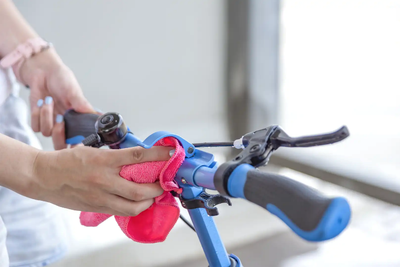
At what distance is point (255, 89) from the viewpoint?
1757mm

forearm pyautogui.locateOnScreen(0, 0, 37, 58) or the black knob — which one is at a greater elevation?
forearm pyautogui.locateOnScreen(0, 0, 37, 58)

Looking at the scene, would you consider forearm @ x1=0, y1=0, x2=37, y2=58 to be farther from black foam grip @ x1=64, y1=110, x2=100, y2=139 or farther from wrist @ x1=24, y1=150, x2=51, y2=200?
wrist @ x1=24, y1=150, x2=51, y2=200

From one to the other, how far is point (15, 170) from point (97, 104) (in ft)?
3.28

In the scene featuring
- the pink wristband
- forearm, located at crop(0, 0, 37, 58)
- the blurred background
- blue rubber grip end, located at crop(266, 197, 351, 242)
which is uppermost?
forearm, located at crop(0, 0, 37, 58)

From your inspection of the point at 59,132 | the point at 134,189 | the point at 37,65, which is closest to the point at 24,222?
the point at 59,132

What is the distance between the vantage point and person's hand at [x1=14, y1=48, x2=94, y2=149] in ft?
2.34

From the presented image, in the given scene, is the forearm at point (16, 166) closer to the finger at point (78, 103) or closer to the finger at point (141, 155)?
the finger at point (141, 155)

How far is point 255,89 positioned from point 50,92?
1157mm

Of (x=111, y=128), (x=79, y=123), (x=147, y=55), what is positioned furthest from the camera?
(x=147, y=55)

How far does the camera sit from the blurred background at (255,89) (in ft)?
4.07

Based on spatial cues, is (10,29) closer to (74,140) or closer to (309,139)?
(74,140)

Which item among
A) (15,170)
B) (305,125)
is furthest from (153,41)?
(15,170)

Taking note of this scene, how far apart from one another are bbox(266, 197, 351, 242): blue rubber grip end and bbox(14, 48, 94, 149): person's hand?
1.78 feet

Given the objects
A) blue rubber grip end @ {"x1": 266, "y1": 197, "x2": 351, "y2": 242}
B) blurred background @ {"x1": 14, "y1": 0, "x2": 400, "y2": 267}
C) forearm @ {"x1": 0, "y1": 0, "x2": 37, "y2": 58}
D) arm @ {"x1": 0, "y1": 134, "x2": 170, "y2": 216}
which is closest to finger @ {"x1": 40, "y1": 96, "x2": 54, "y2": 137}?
forearm @ {"x1": 0, "y1": 0, "x2": 37, "y2": 58}
